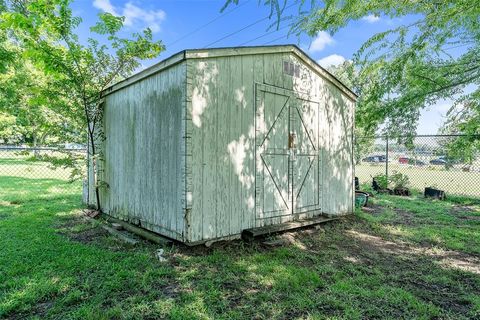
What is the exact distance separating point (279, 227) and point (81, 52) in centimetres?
474

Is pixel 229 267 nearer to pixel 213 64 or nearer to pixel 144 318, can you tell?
pixel 144 318

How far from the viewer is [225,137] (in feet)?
13.4

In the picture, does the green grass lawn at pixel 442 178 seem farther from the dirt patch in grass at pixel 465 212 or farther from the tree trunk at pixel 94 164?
the tree trunk at pixel 94 164

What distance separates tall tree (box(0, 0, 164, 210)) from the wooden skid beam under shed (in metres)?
3.45

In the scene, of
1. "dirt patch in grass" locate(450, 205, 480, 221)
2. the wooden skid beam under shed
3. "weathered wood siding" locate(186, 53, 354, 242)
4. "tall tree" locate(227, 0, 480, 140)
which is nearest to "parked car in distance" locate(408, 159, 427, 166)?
"dirt patch in grass" locate(450, 205, 480, 221)

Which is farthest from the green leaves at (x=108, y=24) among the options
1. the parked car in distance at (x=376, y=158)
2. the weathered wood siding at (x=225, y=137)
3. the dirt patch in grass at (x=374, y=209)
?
the parked car in distance at (x=376, y=158)

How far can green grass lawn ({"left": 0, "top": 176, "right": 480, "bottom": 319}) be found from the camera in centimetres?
254

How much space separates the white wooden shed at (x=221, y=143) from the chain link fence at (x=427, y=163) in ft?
12.6

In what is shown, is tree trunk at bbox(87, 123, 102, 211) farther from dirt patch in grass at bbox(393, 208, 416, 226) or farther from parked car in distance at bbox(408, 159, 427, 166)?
parked car in distance at bbox(408, 159, 427, 166)

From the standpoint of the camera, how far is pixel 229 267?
347 centimetres

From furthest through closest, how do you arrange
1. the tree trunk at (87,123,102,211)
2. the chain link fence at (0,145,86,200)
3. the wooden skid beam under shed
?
the tree trunk at (87,123,102,211) → the chain link fence at (0,145,86,200) → the wooden skid beam under shed

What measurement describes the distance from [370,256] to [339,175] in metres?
2.40

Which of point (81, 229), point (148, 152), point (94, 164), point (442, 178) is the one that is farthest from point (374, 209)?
point (94, 164)

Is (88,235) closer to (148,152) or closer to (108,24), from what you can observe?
(148,152)
